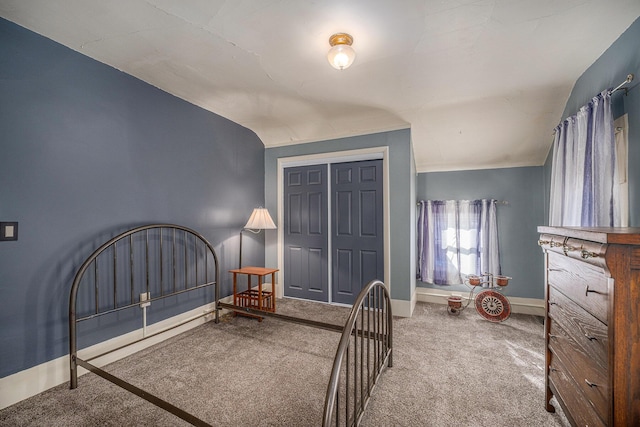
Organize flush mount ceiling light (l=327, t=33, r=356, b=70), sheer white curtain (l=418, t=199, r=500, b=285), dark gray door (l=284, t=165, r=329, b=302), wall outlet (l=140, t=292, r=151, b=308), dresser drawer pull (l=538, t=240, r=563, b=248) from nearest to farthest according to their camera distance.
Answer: dresser drawer pull (l=538, t=240, r=563, b=248) < flush mount ceiling light (l=327, t=33, r=356, b=70) < wall outlet (l=140, t=292, r=151, b=308) < sheer white curtain (l=418, t=199, r=500, b=285) < dark gray door (l=284, t=165, r=329, b=302)

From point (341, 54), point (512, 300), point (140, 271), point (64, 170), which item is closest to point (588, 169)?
point (341, 54)

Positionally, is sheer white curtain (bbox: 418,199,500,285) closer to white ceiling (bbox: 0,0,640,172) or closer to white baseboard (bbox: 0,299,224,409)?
white ceiling (bbox: 0,0,640,172)

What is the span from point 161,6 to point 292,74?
108 centimetres

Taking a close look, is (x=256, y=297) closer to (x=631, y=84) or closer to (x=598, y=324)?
(x=598, y=324)

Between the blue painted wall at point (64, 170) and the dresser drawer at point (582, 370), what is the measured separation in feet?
10.5

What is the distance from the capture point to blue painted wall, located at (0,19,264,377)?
187 centimetres

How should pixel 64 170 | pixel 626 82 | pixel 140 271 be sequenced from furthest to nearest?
pixel 140 271
pixel 64 170
pixel 626 82

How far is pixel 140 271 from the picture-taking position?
2596 mm

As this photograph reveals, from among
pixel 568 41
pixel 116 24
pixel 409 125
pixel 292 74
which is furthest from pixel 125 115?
pixel 568 41

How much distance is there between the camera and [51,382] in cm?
200

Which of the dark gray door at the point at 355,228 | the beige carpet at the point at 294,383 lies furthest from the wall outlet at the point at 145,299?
the dark gray door at the point at 355,228

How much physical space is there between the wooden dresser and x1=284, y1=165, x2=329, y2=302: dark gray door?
109 inches

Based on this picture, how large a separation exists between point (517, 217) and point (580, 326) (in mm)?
2974

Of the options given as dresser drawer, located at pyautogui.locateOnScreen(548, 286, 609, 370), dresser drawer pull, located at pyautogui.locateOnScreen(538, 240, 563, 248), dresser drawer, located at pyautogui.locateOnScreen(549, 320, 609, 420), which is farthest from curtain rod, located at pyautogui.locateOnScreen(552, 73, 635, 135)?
dresser drawer, located at pyautogui.locateOnScreen(549, 320, 609, 420)
